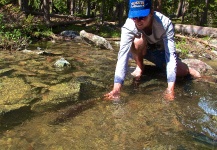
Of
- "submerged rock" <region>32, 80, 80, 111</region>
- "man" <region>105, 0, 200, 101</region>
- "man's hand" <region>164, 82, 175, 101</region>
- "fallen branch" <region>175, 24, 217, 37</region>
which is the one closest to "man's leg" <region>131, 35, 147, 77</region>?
"man" <region>105, 0, 200, 101</region>

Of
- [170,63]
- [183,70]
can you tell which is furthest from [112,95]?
[183,70]

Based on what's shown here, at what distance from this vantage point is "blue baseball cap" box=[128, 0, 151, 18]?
121 inches

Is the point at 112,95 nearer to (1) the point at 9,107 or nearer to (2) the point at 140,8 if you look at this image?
(2) the point at 140,8

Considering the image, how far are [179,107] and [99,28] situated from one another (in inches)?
530

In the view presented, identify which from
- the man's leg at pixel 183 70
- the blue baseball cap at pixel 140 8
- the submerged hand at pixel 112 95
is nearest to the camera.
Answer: the blue baseball cap at pixel 140 8

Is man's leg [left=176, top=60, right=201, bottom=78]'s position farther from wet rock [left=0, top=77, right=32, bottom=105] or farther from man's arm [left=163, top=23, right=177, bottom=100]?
wet rock [left=0, top=77, right=32, bottom=105]

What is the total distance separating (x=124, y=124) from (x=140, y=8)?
131 centimetres

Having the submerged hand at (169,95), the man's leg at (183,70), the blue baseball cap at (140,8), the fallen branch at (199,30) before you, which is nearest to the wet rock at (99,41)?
the man's leg at (183,70)

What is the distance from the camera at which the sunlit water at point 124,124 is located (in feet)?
7.54

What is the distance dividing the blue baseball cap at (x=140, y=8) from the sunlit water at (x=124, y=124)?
1069mm

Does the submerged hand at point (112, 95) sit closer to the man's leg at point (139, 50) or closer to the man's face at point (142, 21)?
the man's face at point (142, 21)

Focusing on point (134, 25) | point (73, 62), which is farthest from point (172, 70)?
point (73, 62)

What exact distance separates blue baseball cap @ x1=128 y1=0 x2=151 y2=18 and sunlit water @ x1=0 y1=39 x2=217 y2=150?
1069 millimetres

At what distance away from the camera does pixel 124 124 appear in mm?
2711
